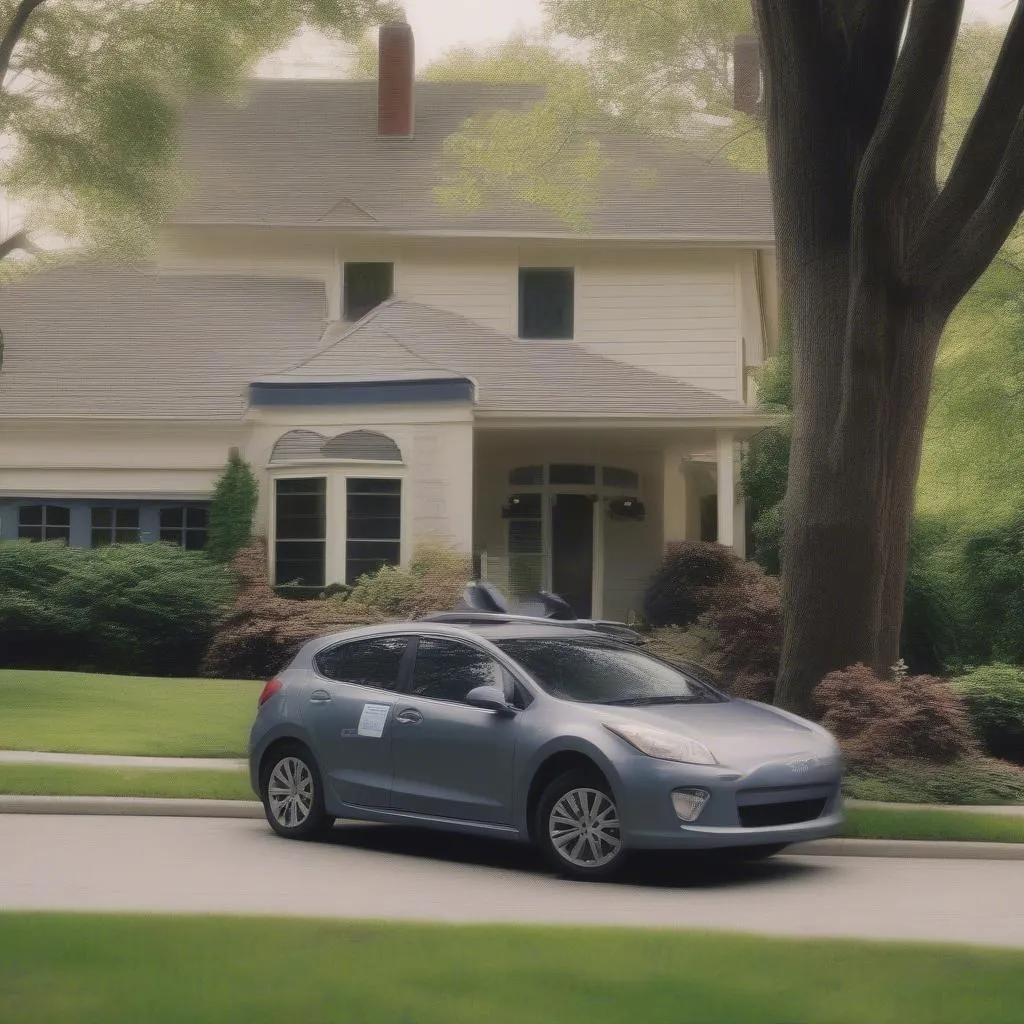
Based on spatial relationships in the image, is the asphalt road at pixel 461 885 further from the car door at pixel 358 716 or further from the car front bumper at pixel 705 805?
the car door at pixel 358 716

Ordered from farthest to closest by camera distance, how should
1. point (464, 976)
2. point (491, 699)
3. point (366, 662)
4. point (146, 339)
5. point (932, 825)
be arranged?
point (146, 339), point (932, 825), point (366, 662), point (491, 699), point (464, 976)

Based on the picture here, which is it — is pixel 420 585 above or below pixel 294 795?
above

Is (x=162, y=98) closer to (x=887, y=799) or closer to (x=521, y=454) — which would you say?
(x=521, y=454)

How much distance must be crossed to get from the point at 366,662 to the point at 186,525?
17410 millimetres

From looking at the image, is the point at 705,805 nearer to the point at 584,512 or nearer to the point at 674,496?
the point at 584,512

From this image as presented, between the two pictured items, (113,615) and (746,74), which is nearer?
(113,615)

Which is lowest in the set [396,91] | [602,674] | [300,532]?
[602,674]

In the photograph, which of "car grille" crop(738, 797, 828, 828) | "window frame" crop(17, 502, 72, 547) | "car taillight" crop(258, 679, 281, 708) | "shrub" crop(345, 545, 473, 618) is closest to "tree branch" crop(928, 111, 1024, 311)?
"car grille" crop(738, 797, 828, 828)

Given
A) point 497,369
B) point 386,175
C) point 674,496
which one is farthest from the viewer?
point 386,175

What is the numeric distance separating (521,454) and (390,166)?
6.70 metres

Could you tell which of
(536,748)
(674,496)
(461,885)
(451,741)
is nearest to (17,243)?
(674,496)

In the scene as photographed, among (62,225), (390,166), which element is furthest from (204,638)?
(390,166)

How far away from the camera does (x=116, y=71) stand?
2317cm

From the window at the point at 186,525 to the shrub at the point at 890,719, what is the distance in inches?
619
